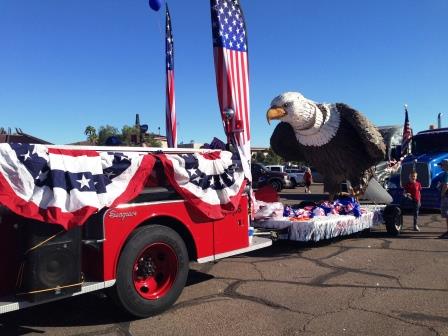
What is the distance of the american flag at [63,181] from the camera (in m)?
3.72

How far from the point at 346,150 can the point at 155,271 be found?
5.85 meters

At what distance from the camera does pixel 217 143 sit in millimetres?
6531

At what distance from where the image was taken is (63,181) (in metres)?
4.00

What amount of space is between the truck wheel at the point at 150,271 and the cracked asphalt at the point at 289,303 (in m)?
0.18

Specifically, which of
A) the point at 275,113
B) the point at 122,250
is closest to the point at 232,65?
the point at 275,113

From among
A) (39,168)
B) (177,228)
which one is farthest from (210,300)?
(39,168)

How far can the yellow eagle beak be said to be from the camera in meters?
8.94

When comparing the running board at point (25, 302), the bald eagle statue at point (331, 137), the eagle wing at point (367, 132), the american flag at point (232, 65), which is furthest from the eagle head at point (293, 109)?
the running board at point (25, 302)

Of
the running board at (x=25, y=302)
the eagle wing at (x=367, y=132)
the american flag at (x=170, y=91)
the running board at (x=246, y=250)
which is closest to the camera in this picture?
the running board at (x=25, y=302)

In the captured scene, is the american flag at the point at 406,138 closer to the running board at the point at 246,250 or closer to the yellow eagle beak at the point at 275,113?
the yellow eagle beak at the point at 275,113

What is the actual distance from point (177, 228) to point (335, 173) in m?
5.60

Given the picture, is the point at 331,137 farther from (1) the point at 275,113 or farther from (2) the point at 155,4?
(2) the point at 155,4

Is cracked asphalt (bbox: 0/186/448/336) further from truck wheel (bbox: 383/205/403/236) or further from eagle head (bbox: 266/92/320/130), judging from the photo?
eagle head (bbox: 266/92/320/130)

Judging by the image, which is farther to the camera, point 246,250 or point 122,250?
point 246,250
